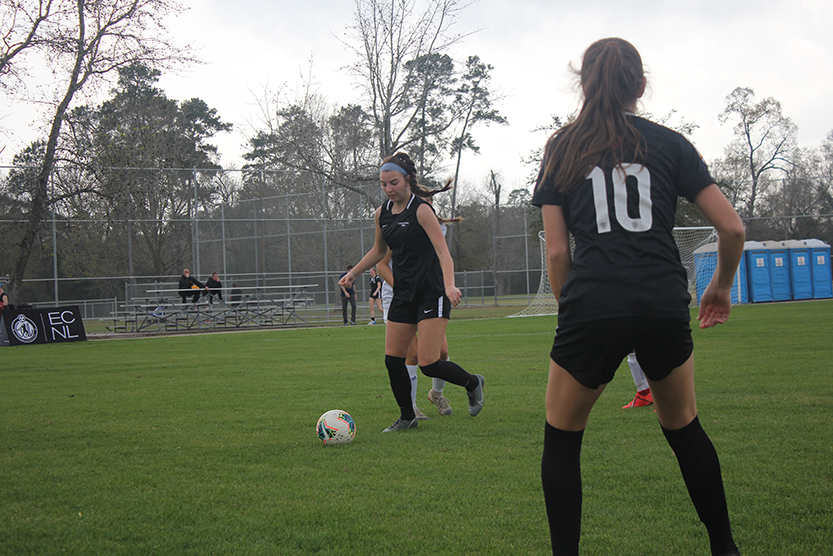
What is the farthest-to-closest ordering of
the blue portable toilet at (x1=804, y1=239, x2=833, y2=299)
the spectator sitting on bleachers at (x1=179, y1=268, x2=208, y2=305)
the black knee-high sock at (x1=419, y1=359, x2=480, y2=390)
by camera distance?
→ the blue portable toilet at (x1=804, y1=239, x2=833, y2=299) < the spectator sitting on bleachers at (x1=179, y1=268, x2=208, y2=305) < the black knee-high sock at (x1=419, y1=359, x2=480, y2=390)

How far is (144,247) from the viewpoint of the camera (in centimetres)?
2619

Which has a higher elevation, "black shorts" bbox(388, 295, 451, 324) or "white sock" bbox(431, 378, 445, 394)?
"black shorts" bbox(388, 295, 451, 324)

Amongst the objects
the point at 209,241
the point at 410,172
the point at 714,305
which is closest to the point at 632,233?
the point at 714,305

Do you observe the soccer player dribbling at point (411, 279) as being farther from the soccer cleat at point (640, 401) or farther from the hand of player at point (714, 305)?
the hand of player at point (714, 305)

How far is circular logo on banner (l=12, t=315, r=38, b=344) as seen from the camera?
56.7ft

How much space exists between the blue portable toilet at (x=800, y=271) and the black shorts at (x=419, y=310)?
26587 mm

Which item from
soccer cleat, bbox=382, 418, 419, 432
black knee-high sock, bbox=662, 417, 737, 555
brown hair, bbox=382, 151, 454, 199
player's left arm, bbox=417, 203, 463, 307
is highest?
brown hair, bbox=382, 151, 454, 199

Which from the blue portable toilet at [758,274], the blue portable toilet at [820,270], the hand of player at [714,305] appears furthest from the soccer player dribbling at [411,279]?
the blue portable toilet at [820,270]

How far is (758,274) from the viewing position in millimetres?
27047

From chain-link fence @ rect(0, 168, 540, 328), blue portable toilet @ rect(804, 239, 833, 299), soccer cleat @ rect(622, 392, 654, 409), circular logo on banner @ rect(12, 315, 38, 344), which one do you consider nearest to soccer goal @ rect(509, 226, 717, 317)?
blue portable toilet @ rect(804, 239, 833, 299)

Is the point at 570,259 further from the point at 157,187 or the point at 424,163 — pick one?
the point at 424,163

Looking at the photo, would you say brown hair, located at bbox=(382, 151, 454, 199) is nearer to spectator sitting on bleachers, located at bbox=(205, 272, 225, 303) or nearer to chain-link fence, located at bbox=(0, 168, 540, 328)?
spectator sitting on bleachers, located at bbox=(205, 272, 225, 303)

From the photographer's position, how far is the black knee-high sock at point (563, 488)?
2277 millimetres

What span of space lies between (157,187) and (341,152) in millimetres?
11673
